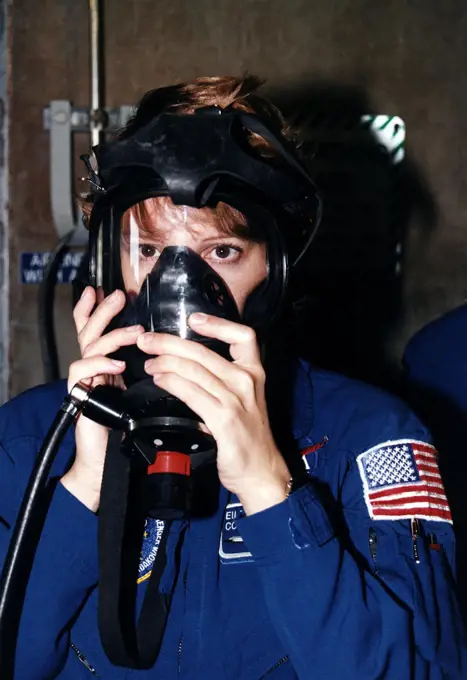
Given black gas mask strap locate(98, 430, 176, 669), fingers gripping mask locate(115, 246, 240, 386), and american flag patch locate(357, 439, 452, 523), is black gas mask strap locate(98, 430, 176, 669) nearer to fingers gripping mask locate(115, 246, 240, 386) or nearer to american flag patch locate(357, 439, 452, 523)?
fingers gripping mask locate(115, 246, 240, 386)

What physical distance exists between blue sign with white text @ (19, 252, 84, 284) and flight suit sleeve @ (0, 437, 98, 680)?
1498 mm

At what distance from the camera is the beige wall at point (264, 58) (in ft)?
8.68

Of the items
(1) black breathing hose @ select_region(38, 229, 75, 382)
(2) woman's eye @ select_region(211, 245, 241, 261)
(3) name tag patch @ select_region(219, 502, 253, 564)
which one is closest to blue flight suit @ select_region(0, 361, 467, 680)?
(3) name tag patch @ select_region(219, 502, 253, 564)

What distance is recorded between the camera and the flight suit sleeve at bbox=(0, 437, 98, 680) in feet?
4.30

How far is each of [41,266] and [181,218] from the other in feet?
5.04

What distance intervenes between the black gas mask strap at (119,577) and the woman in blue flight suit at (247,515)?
4 cm

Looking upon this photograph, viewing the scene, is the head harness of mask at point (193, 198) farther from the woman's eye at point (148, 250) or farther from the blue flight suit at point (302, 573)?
the blue flight suit at point (302, 573)

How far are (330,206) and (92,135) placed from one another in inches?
32.1

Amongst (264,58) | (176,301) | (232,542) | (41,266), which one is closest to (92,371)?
(176,301)

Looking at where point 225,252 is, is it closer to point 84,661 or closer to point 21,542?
point 21,542

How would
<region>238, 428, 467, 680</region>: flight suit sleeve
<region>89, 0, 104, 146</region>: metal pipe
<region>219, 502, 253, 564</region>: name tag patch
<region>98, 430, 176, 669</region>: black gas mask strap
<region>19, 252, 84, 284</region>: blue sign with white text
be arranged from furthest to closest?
<region>19, 252, 84, 284</region>: blue sign with white text
<region>89, 0, 104, 146</region>: metal pipe
<region>219, 502, 253, 564</region>: name tag patch
<region>98, 430, 176, 669</region>: black gas mask strap
<region>238, 428, 467, 680</region>: flight suit sleeve

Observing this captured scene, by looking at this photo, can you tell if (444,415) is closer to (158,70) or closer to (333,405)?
(333,405)

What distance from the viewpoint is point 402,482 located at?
1.37 meters

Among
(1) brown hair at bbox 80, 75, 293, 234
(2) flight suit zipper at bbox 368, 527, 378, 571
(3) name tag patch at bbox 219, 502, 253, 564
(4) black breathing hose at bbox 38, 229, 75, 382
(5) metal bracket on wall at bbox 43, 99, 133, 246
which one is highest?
(1) brown hair at bbox 80, 75, 293, 234
